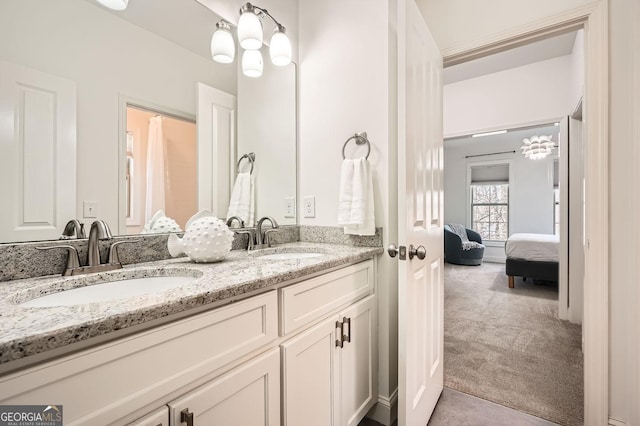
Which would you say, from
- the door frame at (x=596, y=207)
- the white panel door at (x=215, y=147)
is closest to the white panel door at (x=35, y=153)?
the white panel door at (x=215, y=147)

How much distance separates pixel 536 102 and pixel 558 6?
2170 millimetres

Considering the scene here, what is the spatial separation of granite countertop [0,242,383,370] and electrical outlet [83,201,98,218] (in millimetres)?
241

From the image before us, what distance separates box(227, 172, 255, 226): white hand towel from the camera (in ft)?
5.25

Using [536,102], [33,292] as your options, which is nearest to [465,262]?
[536,102]

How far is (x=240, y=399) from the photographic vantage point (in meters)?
0.81

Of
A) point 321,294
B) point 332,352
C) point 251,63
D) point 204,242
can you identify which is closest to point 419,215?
point 321,294

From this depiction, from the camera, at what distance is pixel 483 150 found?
6.39m

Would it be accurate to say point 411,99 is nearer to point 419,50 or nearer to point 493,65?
point 419,50

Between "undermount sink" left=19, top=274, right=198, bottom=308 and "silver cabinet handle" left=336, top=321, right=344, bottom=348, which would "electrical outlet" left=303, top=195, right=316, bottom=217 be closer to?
"silver cabinet handle" left=336, top=321, right=344, bottom=348

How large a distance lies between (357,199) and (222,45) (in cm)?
105

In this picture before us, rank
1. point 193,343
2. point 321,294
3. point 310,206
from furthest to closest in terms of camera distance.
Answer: point 310,206 → point 321,294 → point 193,343

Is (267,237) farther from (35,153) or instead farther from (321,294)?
(35,153)

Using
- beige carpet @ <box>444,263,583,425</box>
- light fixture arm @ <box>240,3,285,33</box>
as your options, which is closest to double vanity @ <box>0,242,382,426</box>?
beige carpet @ <box>444,263,583,425</box>

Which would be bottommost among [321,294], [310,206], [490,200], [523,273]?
[523,273]
